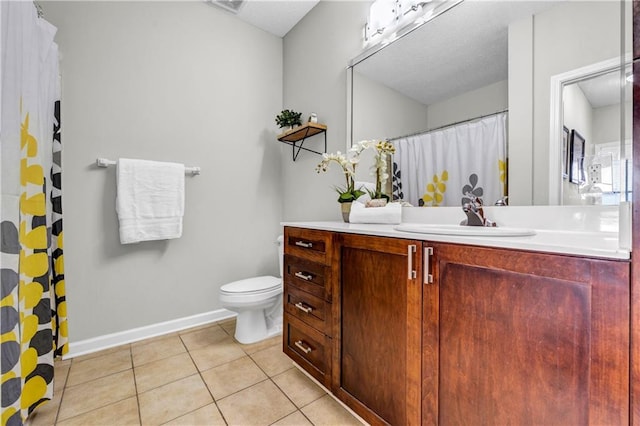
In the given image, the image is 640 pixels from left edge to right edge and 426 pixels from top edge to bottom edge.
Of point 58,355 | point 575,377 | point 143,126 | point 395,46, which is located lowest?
point 58,355

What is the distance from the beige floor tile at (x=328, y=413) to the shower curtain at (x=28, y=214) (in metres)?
1.08

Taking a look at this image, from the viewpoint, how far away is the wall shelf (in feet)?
6.94

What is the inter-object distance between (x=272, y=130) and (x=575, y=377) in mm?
2517

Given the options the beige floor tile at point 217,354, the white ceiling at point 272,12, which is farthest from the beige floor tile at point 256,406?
the white ceiling at point 272,12

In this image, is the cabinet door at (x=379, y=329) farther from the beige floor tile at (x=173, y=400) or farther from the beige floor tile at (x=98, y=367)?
the beige floor tile at (x=98, y=367)

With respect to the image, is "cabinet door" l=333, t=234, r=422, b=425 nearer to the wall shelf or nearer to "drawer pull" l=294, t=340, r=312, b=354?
"drawer pull" l=294, t=340, r=312, b=354

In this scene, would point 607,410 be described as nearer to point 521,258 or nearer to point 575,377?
point 575,377

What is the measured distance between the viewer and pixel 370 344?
1.10 metres

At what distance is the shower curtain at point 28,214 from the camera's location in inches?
35.5

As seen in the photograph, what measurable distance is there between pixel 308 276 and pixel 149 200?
1.31 metres

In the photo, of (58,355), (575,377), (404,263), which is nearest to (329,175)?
(404,263)

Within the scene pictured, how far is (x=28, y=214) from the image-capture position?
3.74 feet

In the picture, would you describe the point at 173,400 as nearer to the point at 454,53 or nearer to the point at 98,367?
the point at 98,367

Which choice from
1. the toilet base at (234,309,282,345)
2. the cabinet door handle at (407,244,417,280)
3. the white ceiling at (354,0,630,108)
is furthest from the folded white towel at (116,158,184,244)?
the cabinet door handle at (407,244,417,280)
